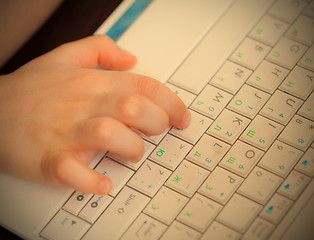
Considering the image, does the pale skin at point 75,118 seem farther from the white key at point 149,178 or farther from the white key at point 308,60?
the white key at point 308,60

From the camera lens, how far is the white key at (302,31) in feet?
2.03

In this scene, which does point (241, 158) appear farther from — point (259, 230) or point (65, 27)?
point (65, 27)

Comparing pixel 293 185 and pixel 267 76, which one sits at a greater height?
pixel 267 76

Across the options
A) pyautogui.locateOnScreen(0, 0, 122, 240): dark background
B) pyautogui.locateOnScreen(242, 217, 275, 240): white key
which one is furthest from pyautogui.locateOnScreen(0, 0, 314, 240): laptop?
pyautogui.locateOnScreen(0, 0, 122, 240): dark background

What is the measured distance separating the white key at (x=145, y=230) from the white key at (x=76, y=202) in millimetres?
76

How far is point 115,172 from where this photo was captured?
548 millimetres

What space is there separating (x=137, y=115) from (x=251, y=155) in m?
0.18

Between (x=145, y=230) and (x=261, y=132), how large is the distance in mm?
224

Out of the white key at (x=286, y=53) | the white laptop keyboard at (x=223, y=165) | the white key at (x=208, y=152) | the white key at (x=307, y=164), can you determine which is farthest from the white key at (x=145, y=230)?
the white key at (x=286, y=53)

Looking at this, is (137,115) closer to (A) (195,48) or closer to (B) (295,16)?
(A) (195,48)

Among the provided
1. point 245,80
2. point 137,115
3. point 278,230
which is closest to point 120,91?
point 137,115

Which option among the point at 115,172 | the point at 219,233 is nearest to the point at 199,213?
the point at 219,233

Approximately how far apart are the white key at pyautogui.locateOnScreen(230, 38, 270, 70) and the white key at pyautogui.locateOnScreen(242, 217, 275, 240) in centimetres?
25

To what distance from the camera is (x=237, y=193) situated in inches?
20.2
